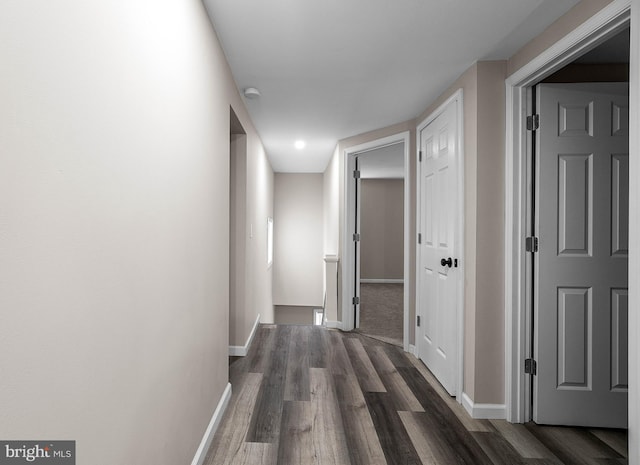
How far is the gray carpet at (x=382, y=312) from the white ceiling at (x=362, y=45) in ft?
8.06

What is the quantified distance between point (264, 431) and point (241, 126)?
2.32 metres

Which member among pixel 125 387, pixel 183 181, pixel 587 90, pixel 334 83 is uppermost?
pixel 334 83

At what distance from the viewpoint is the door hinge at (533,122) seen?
2.28m

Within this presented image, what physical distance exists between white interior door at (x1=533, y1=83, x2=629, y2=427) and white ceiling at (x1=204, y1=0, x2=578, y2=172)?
1.83 feet

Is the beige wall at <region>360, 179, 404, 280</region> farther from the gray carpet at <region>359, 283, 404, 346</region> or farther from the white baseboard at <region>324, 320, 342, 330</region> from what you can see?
the white baseboard at <region>324, 320, 342, 330</region>

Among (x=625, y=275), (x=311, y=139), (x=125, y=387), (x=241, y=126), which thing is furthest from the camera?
(x=311, y=139)

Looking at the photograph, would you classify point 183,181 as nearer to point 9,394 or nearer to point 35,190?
point 35,190

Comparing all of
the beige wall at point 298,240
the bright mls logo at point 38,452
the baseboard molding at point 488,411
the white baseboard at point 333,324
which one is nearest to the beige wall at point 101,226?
the bright mls logo at point 38,452

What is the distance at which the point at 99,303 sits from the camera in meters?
0.90

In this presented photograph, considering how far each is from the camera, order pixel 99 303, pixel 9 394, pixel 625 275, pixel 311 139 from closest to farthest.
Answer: pixel 9 394 < pixel 99 303 < pixel 625 275 < pixel 311 139

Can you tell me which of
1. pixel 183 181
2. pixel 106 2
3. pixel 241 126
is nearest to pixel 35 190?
pixel 106 2

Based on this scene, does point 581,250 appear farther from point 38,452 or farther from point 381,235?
point 381,235

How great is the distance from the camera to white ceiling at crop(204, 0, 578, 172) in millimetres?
1837

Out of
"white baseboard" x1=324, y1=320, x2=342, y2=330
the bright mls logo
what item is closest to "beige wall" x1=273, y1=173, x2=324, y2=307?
"white baseboard" x1=324, y1=320, x2=342, y2=330
